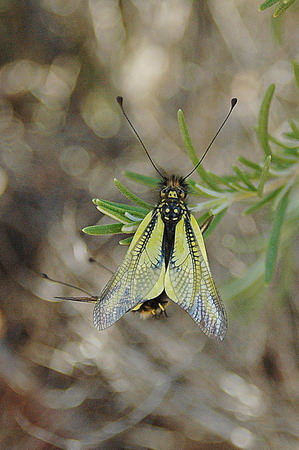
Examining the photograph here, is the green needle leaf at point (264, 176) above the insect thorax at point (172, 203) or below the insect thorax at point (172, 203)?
above

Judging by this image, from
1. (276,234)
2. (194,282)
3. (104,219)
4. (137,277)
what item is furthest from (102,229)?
(104,219)

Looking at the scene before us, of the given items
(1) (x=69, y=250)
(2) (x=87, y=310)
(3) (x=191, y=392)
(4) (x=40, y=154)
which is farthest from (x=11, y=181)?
(3) (x=191, y=392)

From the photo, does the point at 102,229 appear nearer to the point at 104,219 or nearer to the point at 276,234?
the point at 276,234

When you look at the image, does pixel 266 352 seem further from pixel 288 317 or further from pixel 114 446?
pixel 114 446

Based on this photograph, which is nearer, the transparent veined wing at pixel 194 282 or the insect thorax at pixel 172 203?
the transparent veined wing at pixel 194 282

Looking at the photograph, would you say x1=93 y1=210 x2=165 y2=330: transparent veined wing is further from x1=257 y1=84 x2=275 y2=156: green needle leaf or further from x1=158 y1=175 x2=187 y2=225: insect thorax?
x1=257 y1=84 x2=275 y2=156: green needle leaf

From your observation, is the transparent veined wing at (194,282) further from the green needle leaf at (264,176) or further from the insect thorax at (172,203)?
the green needle leaf at (264,176)

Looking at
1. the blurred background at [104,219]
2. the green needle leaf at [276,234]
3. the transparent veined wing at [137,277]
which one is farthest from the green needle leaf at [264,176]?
the blurred background at [104,219]
